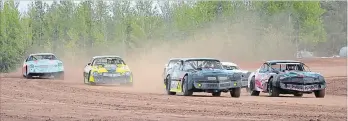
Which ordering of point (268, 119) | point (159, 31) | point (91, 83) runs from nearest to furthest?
point (268, 119) < point (91, 83) < point (159, 31)

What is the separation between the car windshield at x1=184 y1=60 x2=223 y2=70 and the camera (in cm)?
2689

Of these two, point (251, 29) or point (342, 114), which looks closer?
point (342, 114)

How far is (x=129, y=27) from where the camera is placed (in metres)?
94.5

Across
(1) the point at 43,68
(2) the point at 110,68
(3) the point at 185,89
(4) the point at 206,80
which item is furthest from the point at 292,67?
(1) the point at 43,68

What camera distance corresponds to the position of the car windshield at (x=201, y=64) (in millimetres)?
26891

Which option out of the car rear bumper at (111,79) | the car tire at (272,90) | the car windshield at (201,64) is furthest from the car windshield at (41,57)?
the car tire at (272,90)

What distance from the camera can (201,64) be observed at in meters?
27.5

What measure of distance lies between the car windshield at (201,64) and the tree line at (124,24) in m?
47.1

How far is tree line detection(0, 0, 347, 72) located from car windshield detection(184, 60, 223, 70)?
4712 cm

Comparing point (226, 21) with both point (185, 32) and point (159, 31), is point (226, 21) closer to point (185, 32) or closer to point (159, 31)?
point (185, 32)

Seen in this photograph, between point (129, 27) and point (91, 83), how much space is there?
5734 cm

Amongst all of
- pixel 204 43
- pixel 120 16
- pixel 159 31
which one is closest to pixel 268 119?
pixel 204 43

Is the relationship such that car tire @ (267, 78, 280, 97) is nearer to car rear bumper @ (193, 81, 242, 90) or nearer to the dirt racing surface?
car rear bumper @ (193, 81, 242, 90)

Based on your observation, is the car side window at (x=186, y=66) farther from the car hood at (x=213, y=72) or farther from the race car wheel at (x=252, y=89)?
the race car wheel at (x=252, y=89)
